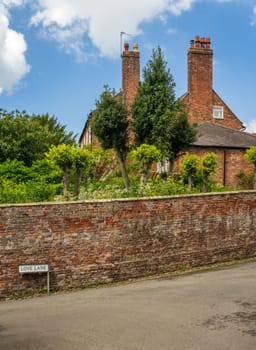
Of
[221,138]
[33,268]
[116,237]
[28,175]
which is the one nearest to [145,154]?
[116,237]

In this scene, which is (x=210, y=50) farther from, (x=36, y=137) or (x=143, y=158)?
(x=143, y=158)

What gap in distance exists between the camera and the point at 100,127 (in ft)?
69.3

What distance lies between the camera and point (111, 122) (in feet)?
68.7

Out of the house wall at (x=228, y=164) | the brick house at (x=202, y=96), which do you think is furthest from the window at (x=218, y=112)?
the house wall at (x=228, y=164)

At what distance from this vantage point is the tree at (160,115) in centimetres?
2050

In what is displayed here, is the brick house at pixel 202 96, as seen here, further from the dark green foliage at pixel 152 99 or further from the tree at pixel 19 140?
the dark green foliage at pixel 152 99

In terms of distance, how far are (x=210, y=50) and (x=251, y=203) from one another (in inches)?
688

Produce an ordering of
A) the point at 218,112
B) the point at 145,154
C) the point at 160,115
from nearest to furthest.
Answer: the point at 145,154
the point at 160,115
the point at 218,112

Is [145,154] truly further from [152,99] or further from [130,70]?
[130,70]

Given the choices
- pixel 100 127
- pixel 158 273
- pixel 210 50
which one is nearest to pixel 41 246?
pixel 158 273

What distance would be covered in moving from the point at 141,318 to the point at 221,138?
64.5 ft

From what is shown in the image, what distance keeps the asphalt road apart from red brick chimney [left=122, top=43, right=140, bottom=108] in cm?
1987

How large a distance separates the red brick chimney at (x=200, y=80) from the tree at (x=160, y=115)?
9.29 meters

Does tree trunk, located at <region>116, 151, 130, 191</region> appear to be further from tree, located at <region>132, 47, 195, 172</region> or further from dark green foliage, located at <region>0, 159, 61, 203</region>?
dark green foliage, located at <region>0, 159, 61, 203</region>
